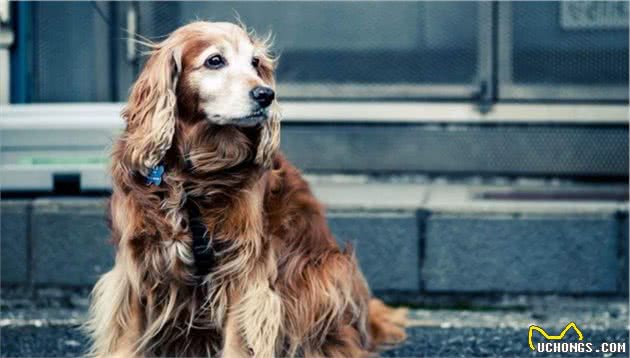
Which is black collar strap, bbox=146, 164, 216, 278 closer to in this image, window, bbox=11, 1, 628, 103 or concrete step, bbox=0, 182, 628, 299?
concrete step, bbox=0, 182, 628, 299

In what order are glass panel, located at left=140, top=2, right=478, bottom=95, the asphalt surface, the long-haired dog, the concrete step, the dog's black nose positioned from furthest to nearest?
glass panel, located at left=140, top=2, right=478, bottom=95 → the concrete step → the asphalt surface → the long-haired dog → the dog's black nose

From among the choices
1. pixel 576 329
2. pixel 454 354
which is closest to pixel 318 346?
pixel 454 354

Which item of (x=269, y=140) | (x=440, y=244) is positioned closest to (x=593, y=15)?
(x=440, y=244)

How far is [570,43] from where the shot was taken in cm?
709

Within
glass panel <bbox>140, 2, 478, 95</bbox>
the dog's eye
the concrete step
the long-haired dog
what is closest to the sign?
glass panel <bbox>140, 2, 478, 95</bbox>

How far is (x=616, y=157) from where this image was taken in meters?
7.03

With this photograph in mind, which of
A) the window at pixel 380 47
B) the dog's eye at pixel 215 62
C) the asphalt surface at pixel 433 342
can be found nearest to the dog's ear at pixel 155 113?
the dog's eye at pixel 215 62

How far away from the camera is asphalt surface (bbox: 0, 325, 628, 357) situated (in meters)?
5.35

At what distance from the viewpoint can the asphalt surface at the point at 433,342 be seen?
535cm

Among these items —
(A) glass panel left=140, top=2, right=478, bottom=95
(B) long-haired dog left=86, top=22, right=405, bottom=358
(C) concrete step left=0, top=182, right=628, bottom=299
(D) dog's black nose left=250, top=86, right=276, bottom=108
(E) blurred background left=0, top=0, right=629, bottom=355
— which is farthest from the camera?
(A) glass panel left=140, top=2, right=478, bottom=95

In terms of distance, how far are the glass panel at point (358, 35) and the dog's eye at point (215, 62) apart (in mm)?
2596

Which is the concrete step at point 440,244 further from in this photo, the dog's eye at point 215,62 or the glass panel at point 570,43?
the dog's eye at point 215,62

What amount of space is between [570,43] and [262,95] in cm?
310

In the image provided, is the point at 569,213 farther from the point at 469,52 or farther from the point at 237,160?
the point at 237,160
